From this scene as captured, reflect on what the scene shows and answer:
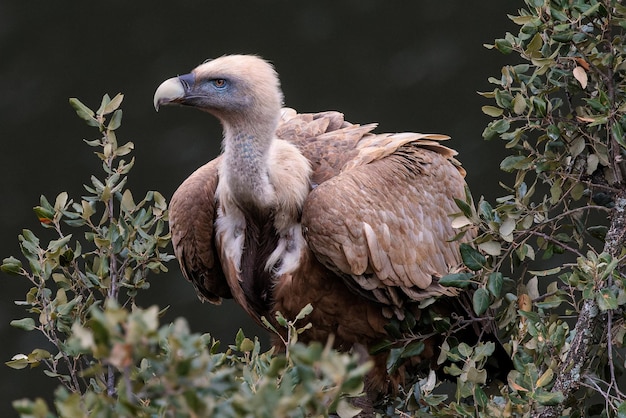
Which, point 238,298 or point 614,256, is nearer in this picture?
point 614,256

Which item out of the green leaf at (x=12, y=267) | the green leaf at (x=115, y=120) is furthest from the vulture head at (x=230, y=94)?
the green leaf at (x=12, y=267)

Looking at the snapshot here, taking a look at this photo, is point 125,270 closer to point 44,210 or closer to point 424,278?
point 44,210

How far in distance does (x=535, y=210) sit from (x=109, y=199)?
1.14m

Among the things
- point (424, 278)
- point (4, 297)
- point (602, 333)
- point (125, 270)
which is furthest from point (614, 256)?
point (4, 297)

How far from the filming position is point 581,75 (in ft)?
9.18

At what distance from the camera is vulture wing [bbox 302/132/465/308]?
3320 millimetres

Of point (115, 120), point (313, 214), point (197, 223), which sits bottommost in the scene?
point (197, 223)

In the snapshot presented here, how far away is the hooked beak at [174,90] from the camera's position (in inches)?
128

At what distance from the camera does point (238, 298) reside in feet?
12.1

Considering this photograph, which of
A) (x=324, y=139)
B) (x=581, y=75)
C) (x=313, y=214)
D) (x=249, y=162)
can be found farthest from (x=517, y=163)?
(x=324, y=139)

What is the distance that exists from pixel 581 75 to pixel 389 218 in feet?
2.86

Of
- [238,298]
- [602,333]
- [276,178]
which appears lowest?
[238,298]

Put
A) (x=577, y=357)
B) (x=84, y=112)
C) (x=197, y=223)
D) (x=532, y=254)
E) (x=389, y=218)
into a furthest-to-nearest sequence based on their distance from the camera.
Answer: (x=197, y=223)
(x=389, y=218)
(x=84, y=112)
(x=532, y=254)
(x=577, y=357)

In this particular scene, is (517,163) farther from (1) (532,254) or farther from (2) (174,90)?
(2) (174,90)
